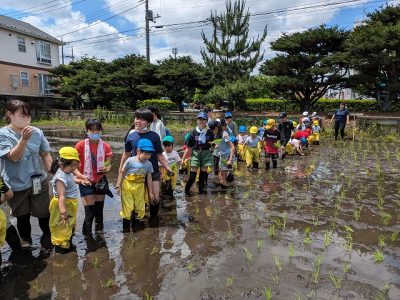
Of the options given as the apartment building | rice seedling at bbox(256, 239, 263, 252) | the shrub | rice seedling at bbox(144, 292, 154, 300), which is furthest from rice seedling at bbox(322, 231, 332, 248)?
the apartment building

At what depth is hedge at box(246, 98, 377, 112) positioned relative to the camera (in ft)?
88.5

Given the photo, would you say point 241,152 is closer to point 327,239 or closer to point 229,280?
point 327,239

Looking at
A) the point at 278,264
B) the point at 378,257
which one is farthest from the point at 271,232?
the point at 378,257

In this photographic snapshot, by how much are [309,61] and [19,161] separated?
65.8 ft

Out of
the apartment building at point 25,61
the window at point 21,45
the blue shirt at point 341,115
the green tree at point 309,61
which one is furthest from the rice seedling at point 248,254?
the window at point 21,45

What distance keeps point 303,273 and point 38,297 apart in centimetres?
255

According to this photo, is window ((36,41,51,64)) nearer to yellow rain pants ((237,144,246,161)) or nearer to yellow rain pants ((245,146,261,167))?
yellow rain pants ((237,144,246,161))

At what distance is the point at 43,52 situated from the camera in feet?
121

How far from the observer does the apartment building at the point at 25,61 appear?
32469mm

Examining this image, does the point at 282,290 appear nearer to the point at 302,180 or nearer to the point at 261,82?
the point at 302,180

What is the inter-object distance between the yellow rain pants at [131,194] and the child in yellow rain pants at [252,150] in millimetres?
5027

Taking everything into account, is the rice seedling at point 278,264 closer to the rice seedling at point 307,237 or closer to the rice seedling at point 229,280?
the rice seedling at point 229,280

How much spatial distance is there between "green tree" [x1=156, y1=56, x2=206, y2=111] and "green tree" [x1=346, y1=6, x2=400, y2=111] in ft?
34.6

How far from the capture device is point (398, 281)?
3.56 meters
